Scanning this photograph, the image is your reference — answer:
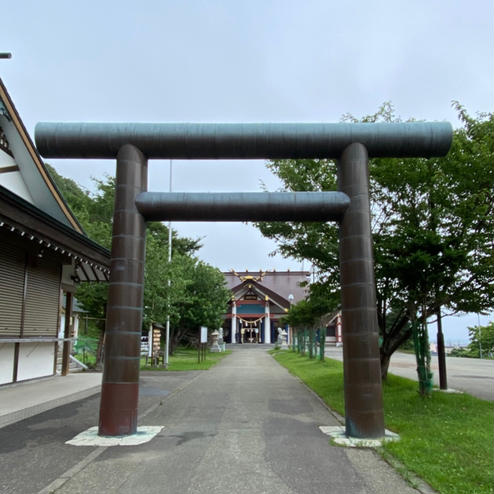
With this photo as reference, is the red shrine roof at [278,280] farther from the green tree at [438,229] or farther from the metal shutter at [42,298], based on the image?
the green tree at [438,229]

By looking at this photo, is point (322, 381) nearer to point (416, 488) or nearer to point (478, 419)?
point (478, 419)

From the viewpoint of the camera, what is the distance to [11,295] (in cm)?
1200

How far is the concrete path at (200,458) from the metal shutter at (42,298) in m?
4.41

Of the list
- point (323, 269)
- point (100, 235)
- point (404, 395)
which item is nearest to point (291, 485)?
point (404, 395)

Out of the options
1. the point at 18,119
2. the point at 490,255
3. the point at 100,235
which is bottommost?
the point at 490,255

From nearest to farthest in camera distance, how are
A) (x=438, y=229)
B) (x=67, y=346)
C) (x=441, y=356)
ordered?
(x=438, y=229) → (x=441, y=356) → (x=67, y=346)

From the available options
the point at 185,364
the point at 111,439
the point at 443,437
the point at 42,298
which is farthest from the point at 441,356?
the point at 185,364

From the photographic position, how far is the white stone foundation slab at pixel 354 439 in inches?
256

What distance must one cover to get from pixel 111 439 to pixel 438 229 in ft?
26.4

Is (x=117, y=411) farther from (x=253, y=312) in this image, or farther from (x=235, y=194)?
(x=253, y=312)

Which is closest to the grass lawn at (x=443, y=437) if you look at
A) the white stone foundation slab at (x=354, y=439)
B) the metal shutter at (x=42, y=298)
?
the white stone foundation slab at (x=354, y=439)

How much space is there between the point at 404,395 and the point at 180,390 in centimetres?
594

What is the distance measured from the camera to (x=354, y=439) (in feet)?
22.3

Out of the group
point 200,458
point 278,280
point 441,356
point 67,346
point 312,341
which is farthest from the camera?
point 278,280
